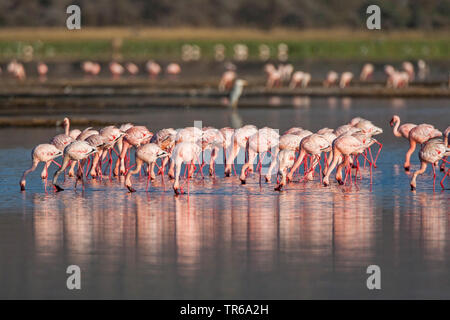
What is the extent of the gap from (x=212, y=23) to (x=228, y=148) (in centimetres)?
12263

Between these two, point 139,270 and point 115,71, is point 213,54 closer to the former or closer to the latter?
point 115,71

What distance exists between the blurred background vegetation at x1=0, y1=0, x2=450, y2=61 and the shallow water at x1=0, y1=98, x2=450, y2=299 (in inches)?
3341

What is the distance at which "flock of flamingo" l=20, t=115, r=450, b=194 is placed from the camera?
19.4 meters

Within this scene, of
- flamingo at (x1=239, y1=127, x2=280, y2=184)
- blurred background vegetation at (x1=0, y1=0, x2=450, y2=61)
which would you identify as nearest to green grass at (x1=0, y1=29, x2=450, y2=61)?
blurred background vegetation at (x1=0, y1=0, x2=450, y2=61)

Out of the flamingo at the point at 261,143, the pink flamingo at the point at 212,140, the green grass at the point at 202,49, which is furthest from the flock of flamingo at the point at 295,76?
the flamingo at the point at 261,143

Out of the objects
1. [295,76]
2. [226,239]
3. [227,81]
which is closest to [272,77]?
[295,76]

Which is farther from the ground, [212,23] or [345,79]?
[212,23]

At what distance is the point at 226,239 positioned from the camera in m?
15.2

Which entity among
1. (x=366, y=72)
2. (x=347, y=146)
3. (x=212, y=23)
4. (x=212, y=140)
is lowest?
(x=347, y=146)

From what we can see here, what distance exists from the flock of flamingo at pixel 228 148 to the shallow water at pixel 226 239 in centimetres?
38

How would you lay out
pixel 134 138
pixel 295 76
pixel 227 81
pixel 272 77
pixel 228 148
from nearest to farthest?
pixel 134 138 → pixel 228 148 → pixel 295 76 → pixel 227 81 → pixel 272 77

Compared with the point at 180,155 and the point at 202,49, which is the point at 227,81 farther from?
the point at 202,49

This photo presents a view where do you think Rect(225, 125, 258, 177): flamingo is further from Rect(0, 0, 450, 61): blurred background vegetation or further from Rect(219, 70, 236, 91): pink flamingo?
Rect(0, 0, 450, 61): blurred background vegetation

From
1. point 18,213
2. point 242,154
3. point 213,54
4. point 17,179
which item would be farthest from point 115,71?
point 18,213
